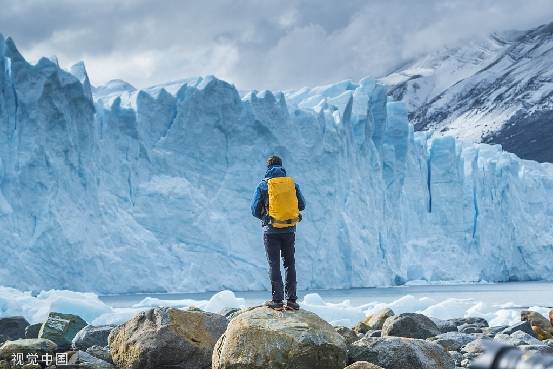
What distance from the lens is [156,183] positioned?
82.7 ft

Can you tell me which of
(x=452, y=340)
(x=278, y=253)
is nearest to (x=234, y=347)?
(x=278, y=253)

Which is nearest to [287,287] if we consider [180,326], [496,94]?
[180,326]

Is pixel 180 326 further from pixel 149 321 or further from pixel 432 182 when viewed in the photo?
pixel 432 182

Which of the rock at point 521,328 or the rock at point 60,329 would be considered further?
the rock at point 521,328

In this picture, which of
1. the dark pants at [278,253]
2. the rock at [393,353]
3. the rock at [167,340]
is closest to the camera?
the dark pants at [278,253]

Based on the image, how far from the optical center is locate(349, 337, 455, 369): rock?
557 centimetres

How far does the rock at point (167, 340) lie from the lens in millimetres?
5832

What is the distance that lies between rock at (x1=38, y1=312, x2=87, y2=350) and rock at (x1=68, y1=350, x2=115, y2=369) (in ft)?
6.93

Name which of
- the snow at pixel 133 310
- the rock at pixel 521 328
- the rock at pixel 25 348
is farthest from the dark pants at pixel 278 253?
the snow at pixel 133 310

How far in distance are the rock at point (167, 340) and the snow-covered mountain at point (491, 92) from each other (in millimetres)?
80118

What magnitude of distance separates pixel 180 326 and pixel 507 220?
28.8 metres

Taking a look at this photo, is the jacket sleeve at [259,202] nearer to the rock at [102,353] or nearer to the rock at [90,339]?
the rock at [102,353]

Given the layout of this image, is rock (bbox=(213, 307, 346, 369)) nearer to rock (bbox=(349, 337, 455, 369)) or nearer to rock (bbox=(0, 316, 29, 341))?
rock (bbox=(349, 337, 455, 369))

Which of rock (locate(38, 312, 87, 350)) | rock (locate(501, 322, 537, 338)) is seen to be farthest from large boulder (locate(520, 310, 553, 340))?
rock (locate(38, 312, 87, 350))
